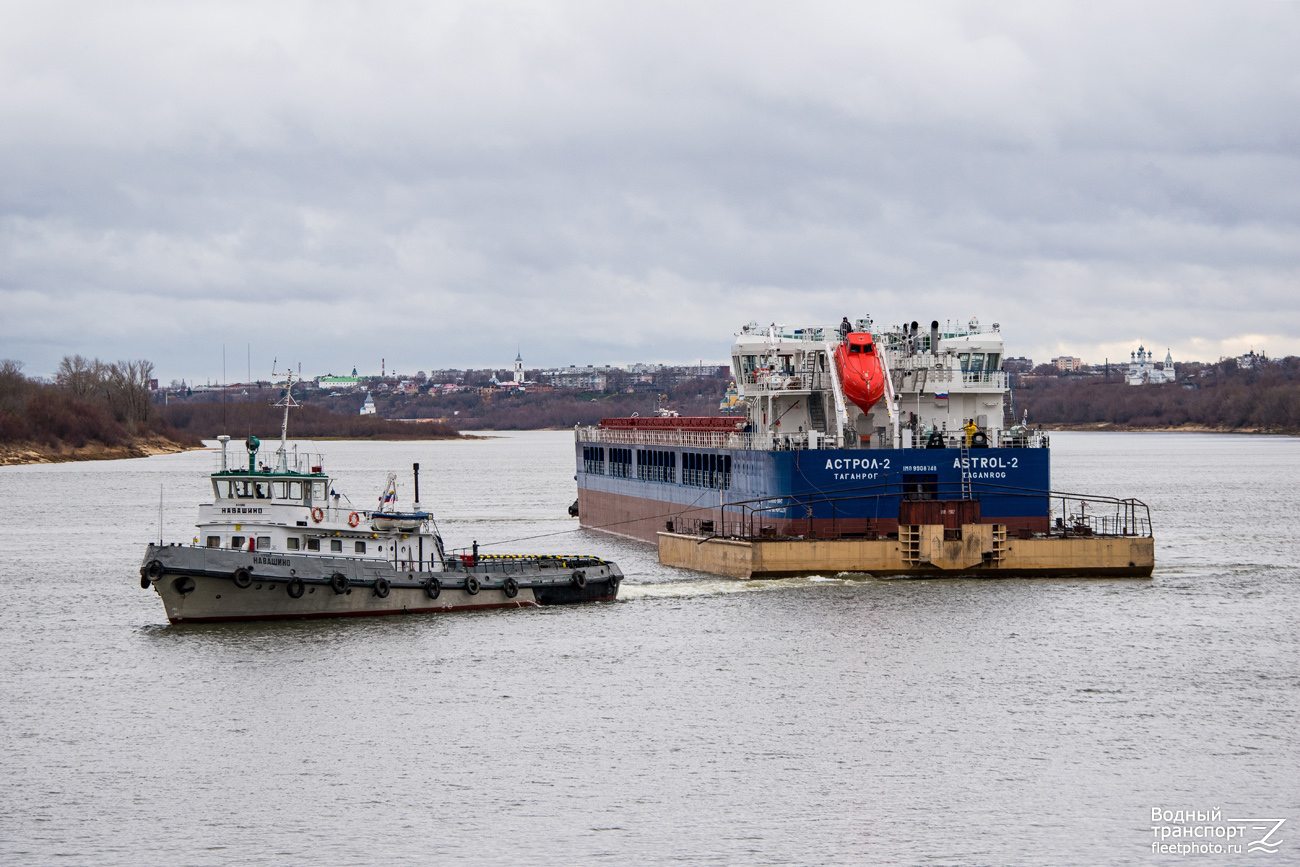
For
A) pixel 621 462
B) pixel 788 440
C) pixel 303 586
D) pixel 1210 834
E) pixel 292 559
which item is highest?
pixel 788 440

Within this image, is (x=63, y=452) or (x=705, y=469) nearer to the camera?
(x=705, y=469)

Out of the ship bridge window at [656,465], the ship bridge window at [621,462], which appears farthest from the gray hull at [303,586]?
the ship bridge window at [621,462]

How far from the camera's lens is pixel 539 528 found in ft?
242

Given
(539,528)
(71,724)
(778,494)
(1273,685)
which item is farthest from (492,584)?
(539,528)

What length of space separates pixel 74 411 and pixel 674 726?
16226cm

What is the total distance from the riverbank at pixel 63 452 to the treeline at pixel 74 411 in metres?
0.61

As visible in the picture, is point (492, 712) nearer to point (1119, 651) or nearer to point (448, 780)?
point (448, 780)

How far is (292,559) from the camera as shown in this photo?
3700 cm

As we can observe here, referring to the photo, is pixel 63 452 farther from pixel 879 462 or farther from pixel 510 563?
pixel 879 462

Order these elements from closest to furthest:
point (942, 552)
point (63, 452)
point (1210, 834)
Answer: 1. point (1210, 834)
2. point (942, 552)
3. point (63, 452)

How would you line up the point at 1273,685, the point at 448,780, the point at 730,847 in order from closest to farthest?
1. the point at 730,847
2. the point at 448,780
3. the point at 1273,685

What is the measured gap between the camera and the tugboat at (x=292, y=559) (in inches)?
1439

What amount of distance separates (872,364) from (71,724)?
27.6 m

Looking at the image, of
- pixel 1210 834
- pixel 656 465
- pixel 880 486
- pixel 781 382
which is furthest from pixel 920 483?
pixel 1210 834
